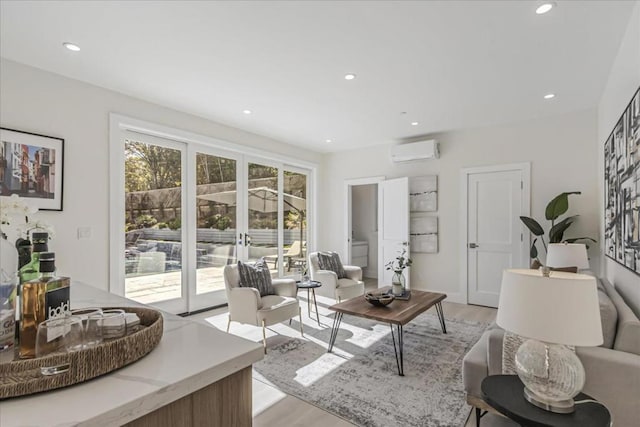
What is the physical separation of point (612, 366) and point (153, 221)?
13.9ft

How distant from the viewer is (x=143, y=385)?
2.44ft

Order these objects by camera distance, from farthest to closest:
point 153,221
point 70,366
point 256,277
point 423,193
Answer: point 423,193 < point 153,221 < point 256,277 < point 70,366

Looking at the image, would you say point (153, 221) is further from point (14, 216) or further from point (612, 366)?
point (612, 366)

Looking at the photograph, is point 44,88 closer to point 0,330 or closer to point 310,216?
point 0,330

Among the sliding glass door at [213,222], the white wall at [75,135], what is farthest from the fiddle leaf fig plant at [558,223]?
the white wall at [75,135]

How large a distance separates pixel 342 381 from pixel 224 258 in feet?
9.17

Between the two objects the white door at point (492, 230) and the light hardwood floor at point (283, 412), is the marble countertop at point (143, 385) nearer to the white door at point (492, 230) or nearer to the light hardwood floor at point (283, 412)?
the light hardwood floor at point (283, 412)

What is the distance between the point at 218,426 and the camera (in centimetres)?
86

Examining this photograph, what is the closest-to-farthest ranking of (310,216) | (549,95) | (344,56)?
(344,56) < (549,95) < (310,216)

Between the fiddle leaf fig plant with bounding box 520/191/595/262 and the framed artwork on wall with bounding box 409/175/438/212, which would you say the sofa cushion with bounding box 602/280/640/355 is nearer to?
the fiddle leaf fig plant with bounding box 520/191/595/262

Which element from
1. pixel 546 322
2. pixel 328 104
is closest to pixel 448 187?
pixel 328 104

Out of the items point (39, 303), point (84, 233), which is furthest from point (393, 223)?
point (39, 303)

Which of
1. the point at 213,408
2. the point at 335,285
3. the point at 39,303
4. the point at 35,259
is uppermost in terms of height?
the point at 35,259

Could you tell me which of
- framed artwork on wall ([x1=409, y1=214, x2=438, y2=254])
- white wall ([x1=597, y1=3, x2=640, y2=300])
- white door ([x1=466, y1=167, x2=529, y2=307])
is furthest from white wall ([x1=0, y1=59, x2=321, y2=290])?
white door ([x1=466, y1=167, x2=529, y2=307])
